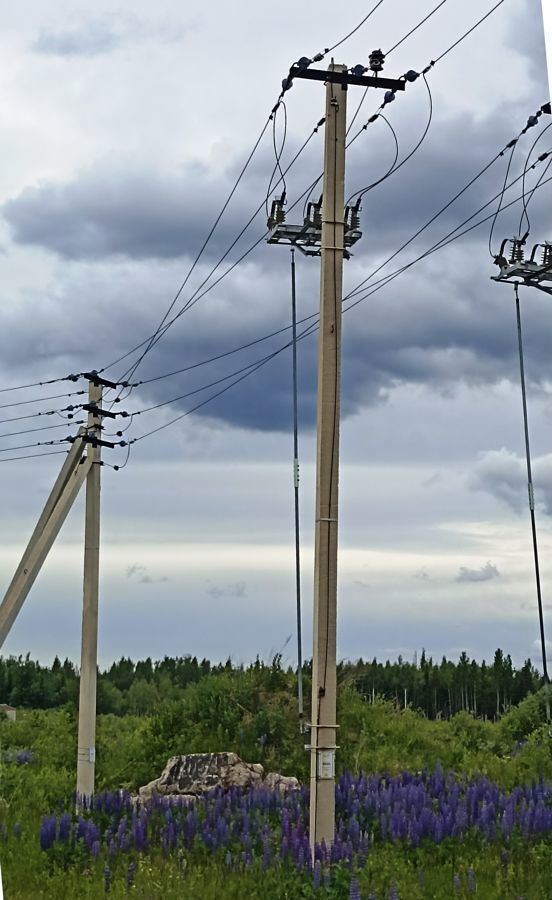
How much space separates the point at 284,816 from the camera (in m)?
12.2

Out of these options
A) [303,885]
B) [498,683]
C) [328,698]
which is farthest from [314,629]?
[498,683]

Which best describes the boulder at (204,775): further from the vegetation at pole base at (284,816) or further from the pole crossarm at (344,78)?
the pole crossarm at (344,78)

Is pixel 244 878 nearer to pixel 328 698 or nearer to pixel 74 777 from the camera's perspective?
pixel 328 698

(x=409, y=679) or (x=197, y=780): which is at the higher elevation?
(x=409, y=679)

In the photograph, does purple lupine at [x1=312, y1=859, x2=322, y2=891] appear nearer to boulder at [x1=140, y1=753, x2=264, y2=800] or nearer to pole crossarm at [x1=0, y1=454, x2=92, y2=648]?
boulder at [x1=140, y1=753, x2=264, y2=800]

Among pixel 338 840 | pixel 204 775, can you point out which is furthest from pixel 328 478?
pixel 204 775

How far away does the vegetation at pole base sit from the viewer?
10.1 metres

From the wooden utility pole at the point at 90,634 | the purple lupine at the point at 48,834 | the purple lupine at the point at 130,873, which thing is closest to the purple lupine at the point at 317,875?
the purple lupine at the point at 130,873

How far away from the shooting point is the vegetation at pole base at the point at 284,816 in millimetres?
10109

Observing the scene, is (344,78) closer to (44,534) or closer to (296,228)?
(296,228)

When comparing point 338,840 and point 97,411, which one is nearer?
point 338,840

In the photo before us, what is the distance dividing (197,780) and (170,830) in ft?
13.8

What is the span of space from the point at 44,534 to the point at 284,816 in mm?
6482

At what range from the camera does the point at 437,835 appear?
1105 centimetres
